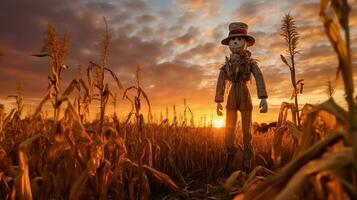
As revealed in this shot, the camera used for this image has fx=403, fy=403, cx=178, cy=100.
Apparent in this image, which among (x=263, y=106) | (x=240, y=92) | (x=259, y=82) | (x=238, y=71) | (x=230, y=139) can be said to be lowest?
(x=230, y=139)

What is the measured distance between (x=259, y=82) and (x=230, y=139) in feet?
3.46

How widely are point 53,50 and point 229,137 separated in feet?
12.6

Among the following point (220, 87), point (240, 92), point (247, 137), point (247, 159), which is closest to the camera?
point (247, 159)

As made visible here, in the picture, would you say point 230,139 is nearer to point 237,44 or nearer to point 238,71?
point 238,71

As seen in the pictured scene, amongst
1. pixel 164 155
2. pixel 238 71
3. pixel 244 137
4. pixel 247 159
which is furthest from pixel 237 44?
pixel 164 155

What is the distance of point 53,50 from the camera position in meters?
3.28

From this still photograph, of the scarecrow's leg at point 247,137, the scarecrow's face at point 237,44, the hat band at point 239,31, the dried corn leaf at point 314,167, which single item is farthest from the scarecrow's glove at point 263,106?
the dried corn leaf at point 314,167

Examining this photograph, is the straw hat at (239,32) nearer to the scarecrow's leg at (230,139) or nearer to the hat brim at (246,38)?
the hat brim at (246,38)

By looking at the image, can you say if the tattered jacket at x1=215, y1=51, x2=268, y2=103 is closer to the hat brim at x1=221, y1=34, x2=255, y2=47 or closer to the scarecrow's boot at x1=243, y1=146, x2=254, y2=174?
the hat brim at x1=221, y1=34, x2=255, y2=47

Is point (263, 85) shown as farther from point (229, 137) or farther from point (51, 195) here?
point (51, 195)

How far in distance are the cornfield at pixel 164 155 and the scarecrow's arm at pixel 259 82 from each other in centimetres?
112

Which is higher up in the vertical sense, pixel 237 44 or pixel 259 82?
pixel 237 44

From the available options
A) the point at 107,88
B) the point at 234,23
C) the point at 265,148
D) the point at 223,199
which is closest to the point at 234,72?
the point at 234,23

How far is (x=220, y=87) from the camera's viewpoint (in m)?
6.87
